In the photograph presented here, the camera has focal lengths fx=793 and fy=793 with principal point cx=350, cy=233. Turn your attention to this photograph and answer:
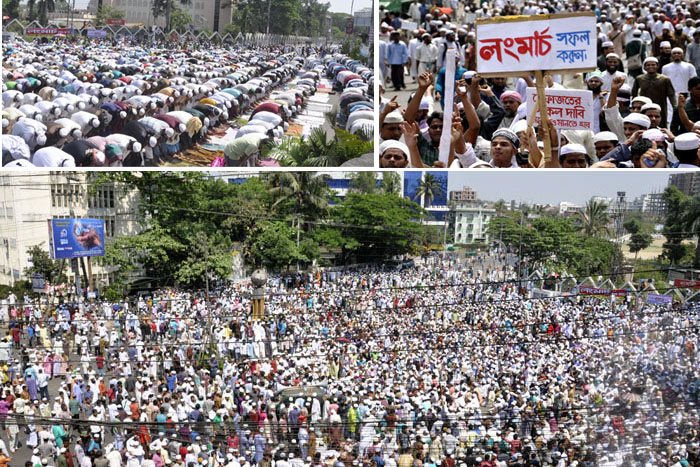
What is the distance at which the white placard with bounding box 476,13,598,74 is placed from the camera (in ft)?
25.2

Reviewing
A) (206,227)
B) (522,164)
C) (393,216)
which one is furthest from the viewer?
(393,216)

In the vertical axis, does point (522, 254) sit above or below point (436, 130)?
below

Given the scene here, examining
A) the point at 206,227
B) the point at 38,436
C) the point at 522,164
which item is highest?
the point at 522,164

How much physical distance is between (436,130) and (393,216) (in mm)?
21627

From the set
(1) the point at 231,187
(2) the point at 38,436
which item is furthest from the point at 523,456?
(1) the point at 231,187

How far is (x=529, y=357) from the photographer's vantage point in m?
13.2

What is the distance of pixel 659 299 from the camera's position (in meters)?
16.2

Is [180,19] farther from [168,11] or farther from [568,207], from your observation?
[568,207]

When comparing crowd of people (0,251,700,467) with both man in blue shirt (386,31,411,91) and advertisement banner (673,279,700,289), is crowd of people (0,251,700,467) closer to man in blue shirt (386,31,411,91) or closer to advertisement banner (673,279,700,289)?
advertisement banner (673,279,700,289)

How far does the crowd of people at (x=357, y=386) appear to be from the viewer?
32.6 ft

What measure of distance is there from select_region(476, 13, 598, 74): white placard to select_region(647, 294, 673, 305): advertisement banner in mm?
9503

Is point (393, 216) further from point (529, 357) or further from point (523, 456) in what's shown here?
point (523, 456)

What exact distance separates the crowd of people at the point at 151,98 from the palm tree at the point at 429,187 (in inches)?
704

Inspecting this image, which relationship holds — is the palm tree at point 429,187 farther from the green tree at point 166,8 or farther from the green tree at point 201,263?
the green tree at point 166,8
